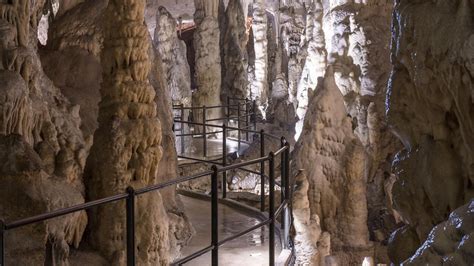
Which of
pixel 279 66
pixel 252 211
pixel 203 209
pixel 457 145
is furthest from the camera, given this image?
pixel 279 66

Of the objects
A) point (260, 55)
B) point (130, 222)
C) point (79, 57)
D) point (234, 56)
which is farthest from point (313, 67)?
point (130, 222)

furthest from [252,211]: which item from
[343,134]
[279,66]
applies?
[279,66]

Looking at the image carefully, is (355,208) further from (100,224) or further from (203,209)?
(100,224)

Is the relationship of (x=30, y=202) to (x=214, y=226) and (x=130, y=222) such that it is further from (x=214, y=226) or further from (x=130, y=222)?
(x=214, y=226)

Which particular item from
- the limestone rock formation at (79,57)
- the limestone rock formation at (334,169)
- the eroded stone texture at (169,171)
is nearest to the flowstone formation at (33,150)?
the limestone rock formation at (79,57)

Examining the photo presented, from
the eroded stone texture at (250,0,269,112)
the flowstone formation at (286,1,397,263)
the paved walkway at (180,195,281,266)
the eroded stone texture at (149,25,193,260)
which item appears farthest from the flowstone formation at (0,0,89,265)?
the eroded stone texture at (250,0,269,112)

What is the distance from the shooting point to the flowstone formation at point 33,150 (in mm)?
4520

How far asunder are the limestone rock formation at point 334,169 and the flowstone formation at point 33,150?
18.2 feet

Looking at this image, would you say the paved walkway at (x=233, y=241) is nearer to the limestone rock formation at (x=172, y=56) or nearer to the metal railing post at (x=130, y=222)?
A: the metal railing post at (x=130, y=222)

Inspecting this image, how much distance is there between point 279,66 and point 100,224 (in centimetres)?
2223

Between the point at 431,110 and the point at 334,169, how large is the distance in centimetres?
908

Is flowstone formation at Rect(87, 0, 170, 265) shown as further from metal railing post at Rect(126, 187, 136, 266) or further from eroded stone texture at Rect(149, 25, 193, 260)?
metal railing post at Rect(126, 187, 136, 266)

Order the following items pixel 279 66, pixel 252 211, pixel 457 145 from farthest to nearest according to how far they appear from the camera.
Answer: pixel 279 66
pixel 252 211
pixel 457 145

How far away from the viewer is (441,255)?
6.00 ft
